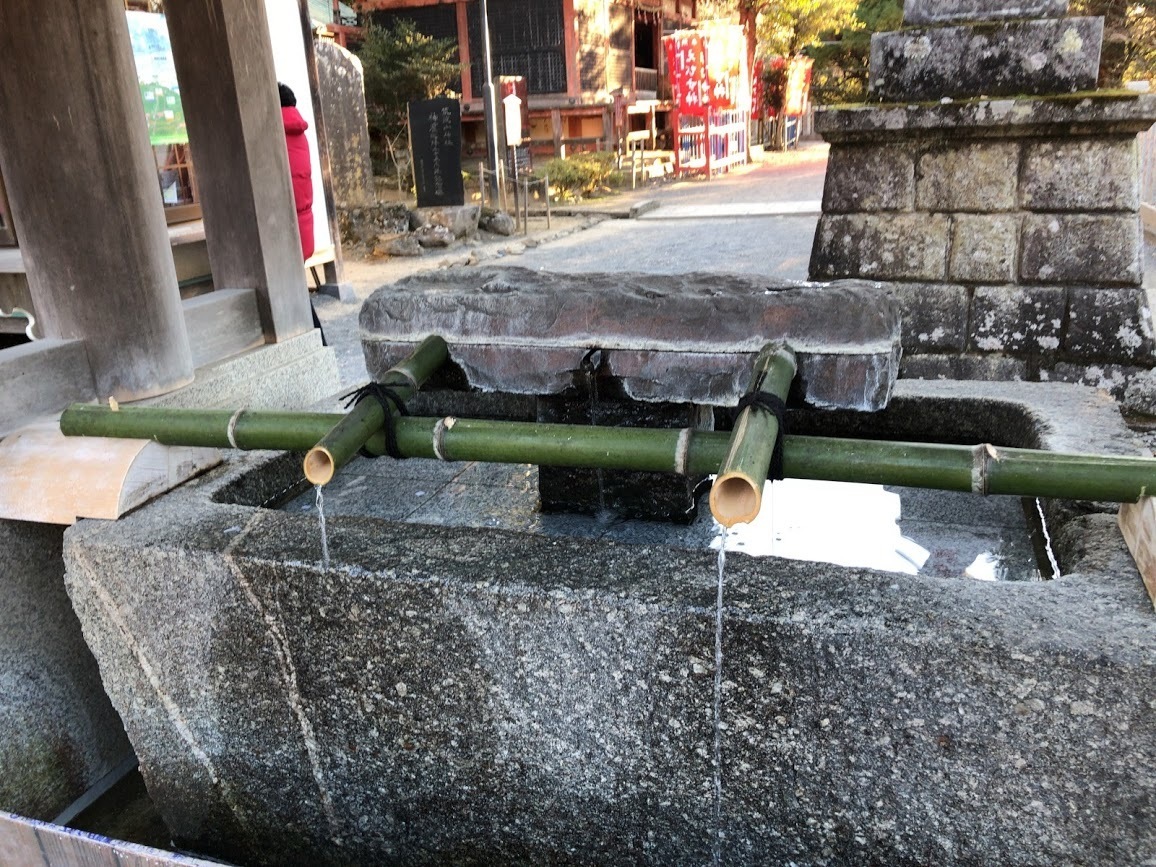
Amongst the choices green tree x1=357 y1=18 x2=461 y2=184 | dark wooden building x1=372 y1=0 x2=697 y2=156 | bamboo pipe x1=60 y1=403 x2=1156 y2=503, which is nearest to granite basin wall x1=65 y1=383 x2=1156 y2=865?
bamboo pipe x1=60 y1=403 x2=1156 y2=503

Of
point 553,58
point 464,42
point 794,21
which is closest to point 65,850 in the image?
point 553,58

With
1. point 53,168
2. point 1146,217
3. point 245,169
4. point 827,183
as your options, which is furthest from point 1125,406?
point 1146,217

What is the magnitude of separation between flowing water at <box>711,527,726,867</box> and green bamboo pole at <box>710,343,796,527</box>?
6.3 inches

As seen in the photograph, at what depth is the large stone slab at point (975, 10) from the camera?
142 inches

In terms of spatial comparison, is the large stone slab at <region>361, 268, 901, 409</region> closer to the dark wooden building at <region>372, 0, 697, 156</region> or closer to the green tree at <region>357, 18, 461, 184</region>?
the green tree at <region>357, 18, 461, 184</region>

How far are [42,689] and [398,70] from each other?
46.5ft

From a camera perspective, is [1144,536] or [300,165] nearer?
[1144,536]

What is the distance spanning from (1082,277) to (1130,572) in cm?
254

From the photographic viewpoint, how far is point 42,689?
2414mm

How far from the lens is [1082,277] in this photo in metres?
3.68

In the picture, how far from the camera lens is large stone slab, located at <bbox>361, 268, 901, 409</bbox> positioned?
6.23ft

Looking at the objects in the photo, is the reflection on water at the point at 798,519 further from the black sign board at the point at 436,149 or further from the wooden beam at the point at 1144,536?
the black sign board at the point at 436,149

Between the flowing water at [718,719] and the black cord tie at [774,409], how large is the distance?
0.16 metres

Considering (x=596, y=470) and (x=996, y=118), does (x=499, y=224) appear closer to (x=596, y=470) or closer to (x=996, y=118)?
(x=996, y=118)
